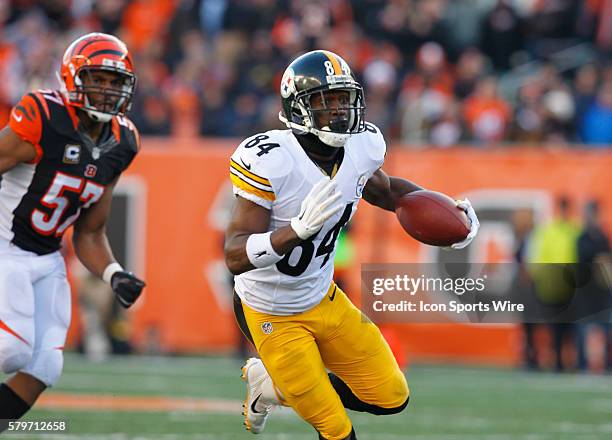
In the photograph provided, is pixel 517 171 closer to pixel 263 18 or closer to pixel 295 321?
pixel 263 18

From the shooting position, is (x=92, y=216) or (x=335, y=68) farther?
(x=92, y=216)

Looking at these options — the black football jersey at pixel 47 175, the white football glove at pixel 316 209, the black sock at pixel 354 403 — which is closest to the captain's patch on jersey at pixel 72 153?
the black football jersey at pixel 47 175

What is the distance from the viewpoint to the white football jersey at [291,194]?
4383 millimetres

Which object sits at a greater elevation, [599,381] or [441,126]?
[441,126]

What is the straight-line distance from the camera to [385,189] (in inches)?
194

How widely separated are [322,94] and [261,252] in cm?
66

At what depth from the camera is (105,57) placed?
16.9ft

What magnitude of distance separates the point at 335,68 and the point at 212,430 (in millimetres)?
2446

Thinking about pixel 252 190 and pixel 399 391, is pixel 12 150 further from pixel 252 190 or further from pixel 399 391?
pixel 399 391

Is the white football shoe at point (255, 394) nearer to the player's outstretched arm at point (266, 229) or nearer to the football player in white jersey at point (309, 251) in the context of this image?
the football player in white jersey at point (309, 251)

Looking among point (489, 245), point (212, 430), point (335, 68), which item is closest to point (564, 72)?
point (489, 245)

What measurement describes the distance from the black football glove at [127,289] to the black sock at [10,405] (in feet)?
1.87

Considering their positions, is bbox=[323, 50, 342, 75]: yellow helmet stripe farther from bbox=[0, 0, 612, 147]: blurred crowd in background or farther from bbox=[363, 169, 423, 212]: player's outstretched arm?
bbox=[0, 0, 612, 147]: blurred crowd in background

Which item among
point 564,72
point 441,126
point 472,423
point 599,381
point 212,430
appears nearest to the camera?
point 212,430
